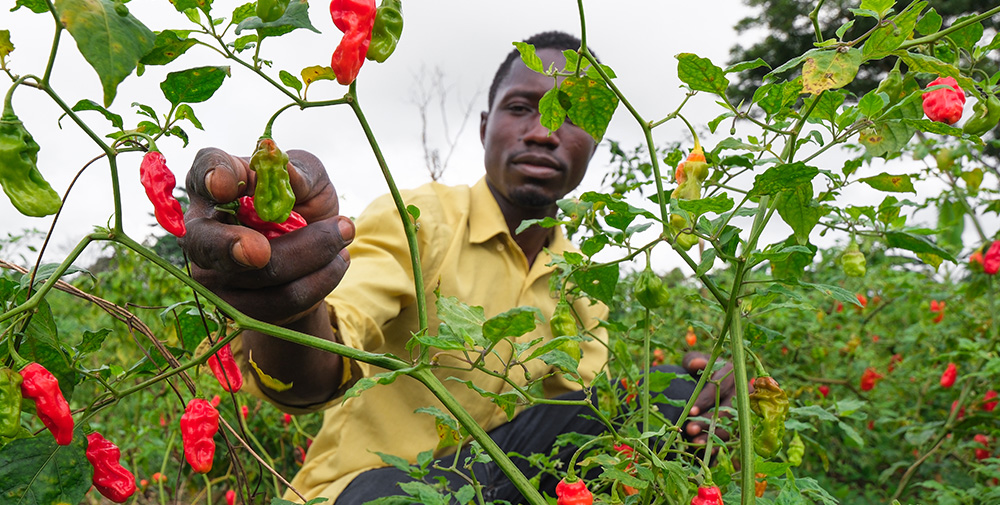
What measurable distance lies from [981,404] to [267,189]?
2042 mm

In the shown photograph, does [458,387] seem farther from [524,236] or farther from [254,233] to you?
[254,233]

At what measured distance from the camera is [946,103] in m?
0.83

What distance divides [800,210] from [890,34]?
0.19 metres

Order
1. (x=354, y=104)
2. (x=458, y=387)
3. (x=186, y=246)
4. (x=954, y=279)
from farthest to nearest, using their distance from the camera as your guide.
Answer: (x=954, y=279), (x=458, y=387), (x=186, y=246), (x=354, y=104)

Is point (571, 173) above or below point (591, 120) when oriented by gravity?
above

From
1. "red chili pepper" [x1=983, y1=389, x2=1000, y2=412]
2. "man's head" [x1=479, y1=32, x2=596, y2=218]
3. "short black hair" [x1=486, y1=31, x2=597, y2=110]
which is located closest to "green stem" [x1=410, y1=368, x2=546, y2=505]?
"man's head" [x1=479, y1=32, x2=596, y2=218]

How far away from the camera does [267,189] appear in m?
0.67

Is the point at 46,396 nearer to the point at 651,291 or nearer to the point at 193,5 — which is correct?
the point at 193,5

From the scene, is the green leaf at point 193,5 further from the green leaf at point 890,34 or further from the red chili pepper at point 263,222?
the green leaf at point 890,34

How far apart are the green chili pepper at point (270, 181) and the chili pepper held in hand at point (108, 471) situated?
1.02ft

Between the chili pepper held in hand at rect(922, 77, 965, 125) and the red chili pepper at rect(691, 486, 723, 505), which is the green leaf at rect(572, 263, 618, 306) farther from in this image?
the chili pepper held in hand at rect(922, 77, 965, 125)

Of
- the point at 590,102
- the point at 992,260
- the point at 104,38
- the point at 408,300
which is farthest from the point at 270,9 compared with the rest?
the point at 992,260

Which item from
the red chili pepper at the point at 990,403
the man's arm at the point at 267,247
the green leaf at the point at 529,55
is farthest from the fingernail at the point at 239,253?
the red chili pepper at the point at 990,403

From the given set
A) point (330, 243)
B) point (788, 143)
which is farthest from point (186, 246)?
point (788, 143)
